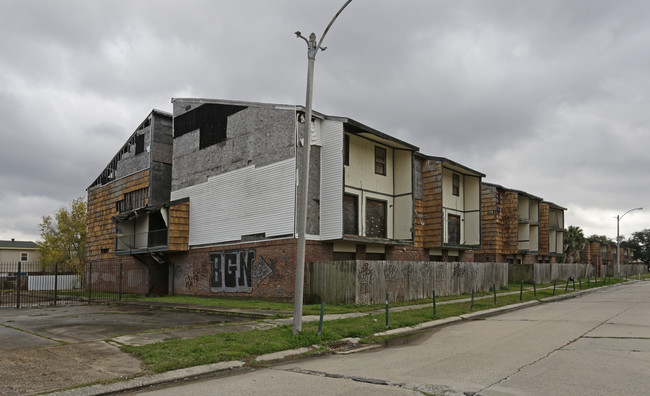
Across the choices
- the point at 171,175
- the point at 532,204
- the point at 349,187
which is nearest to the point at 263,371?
the point at 349,187

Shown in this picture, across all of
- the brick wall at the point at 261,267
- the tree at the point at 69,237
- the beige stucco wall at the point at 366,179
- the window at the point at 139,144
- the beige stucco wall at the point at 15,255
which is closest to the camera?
the brick wall at the point at 261,267

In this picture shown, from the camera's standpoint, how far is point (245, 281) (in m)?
25.0

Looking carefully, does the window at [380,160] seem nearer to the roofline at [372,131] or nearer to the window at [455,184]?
the roofline at [372,131]

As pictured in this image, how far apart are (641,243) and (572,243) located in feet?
285

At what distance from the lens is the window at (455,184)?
36000mm

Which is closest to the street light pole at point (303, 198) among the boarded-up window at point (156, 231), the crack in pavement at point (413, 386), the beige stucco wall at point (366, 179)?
the crack in pavement at point (413, 386)

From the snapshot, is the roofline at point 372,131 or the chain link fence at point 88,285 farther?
the chain link fence at point 88,285

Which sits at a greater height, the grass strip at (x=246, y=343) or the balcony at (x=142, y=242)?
the balcony at (x=142, y=242)

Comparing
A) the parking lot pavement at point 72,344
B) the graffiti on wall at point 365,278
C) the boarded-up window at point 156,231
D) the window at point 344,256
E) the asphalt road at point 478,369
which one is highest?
Result: the boarded-up window at point 156,231

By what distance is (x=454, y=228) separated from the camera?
35.8 meters

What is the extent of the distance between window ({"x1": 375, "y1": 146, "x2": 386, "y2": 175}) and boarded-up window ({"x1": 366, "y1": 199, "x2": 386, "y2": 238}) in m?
1.77

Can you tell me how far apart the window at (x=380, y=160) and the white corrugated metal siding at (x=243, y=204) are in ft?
20.6

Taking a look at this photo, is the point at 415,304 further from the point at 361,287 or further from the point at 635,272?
the point at 635,272

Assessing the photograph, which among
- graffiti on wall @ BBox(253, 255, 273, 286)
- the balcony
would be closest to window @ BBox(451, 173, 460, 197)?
graffiti on wall @ BBox(253, 255, 273, 286)
